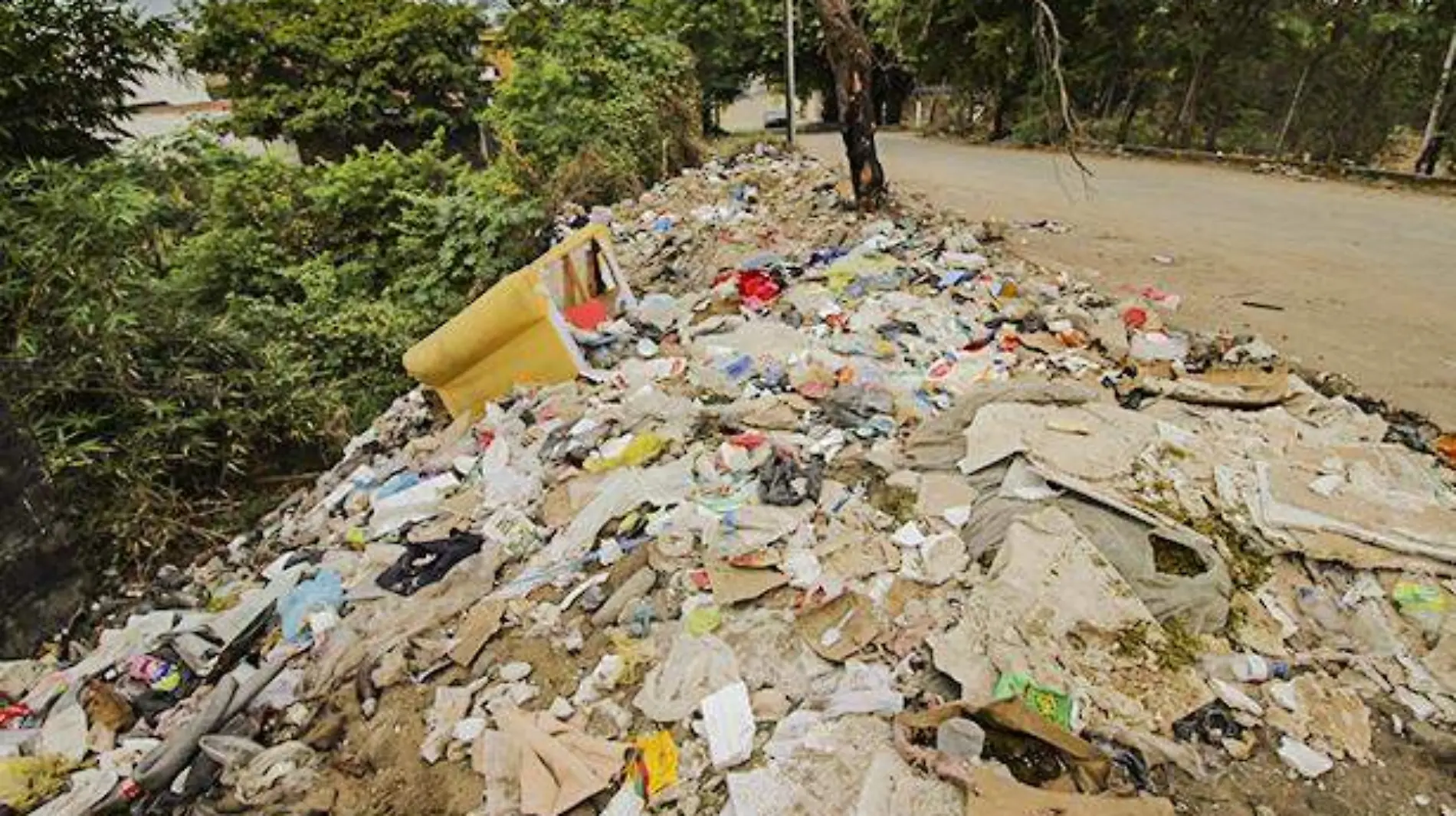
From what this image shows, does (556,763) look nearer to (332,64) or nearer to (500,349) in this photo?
(500,349)

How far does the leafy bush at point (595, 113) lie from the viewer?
8914mm

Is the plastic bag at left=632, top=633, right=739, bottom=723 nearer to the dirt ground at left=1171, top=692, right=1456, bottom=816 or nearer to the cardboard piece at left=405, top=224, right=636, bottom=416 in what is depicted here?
the dirt ground at left=1171, top=692, right=1456, bottom=816

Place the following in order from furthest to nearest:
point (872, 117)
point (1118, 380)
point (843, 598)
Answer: point (872, 117), point (1118, 380), point (843, 598)

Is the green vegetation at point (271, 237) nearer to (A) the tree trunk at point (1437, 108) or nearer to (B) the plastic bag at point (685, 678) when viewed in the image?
(B) the plastic bag at point (685, 678)

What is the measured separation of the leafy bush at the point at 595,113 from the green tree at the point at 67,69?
3443 mm

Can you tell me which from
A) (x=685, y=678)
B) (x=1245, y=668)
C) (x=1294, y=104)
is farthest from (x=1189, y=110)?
(x=685, y=678)

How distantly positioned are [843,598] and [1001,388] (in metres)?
1.51

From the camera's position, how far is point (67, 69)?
610 cm

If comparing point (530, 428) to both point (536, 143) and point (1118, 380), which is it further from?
point (536, 143)

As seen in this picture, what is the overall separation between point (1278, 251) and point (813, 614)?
228 inches

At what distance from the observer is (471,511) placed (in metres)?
3.67

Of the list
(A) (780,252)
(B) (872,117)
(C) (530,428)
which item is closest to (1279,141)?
(B) (872,117)

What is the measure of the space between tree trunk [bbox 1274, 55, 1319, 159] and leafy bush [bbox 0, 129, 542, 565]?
33.3 feet

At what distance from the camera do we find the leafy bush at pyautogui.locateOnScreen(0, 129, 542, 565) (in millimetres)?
4074
